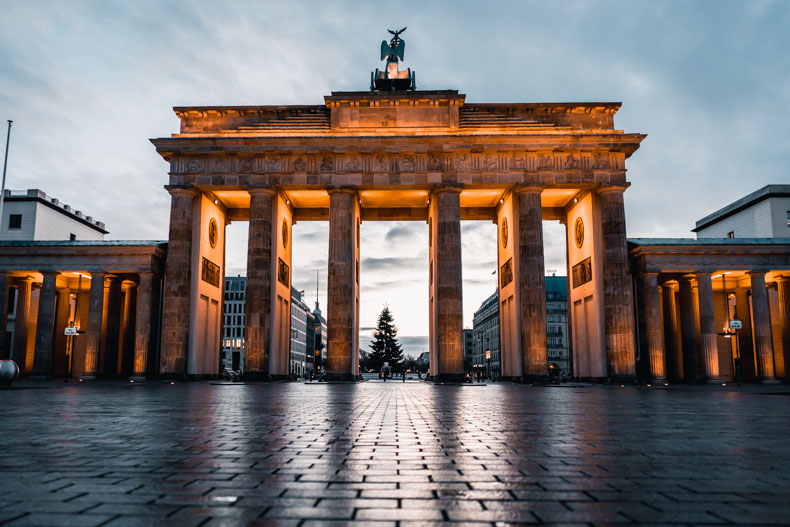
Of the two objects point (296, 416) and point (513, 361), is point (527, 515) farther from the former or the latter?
point (513, 361)

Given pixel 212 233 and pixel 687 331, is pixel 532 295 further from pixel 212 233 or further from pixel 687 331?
pixel 212 233

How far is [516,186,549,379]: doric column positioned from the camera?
4012cm

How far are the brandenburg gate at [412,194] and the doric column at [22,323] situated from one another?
46.5 feet

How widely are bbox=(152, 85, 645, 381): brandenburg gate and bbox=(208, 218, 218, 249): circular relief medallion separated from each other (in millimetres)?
501

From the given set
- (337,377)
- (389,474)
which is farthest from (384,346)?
(389,474)

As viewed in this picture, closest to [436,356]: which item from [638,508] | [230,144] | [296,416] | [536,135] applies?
[536,135]

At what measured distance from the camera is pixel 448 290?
40.7m

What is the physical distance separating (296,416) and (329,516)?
8.25 metres

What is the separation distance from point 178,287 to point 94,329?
7470 mm

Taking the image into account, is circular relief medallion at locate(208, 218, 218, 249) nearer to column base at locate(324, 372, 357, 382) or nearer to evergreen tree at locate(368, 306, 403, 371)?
column base at locate(324, 372, 357, 382)

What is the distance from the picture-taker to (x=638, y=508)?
3836 mm

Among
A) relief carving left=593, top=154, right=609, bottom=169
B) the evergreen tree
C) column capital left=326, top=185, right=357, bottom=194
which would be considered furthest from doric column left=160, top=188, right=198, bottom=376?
the evergreen tree

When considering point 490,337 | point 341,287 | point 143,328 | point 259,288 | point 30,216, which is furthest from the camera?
point 490,337

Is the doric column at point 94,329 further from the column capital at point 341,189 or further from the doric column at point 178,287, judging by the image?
the column capital at point 341,189
